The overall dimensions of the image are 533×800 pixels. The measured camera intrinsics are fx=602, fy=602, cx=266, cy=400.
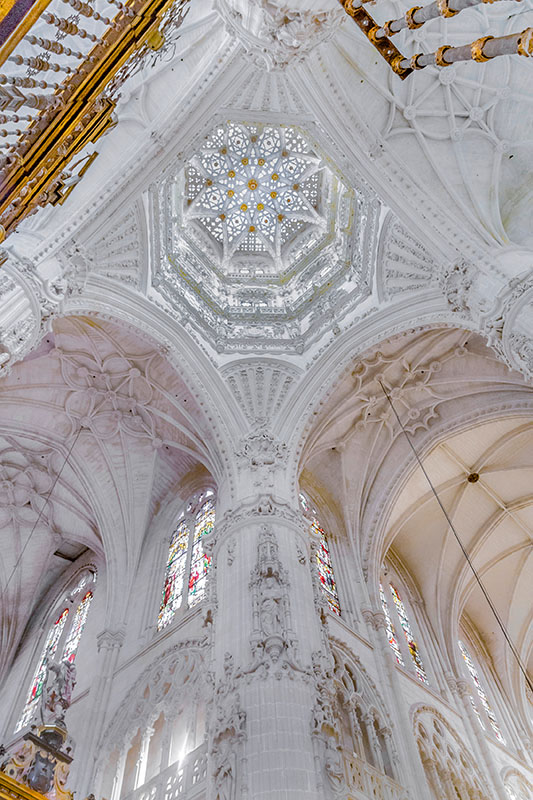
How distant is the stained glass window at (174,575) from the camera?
1395cm

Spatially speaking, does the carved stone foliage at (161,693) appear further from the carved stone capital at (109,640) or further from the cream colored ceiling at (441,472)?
the cream colored ceiling at (441,472)

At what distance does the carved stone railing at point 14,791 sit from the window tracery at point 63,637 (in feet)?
28.6

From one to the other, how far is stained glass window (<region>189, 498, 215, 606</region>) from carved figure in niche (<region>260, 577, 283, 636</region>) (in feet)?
10.6

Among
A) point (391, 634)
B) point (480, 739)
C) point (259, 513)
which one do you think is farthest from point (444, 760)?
point (259, 513)

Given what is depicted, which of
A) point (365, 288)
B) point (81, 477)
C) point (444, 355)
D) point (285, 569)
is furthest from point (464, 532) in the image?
point (81, 477)

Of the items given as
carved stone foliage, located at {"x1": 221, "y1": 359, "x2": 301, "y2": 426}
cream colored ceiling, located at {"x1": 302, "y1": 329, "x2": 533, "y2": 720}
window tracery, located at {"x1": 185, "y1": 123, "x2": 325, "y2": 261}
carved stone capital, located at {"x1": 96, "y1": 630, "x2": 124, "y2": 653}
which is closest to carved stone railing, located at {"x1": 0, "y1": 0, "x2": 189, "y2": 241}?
carved stone foliage, located at {"x1": 221, "y1": 359, "x2": 301, "y2": 426}

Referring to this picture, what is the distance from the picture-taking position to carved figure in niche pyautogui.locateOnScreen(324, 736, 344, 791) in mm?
7879

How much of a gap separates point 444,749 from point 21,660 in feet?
38.4

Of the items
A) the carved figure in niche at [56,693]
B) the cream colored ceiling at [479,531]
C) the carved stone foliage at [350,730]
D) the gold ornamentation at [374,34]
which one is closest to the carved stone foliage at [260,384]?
the cream colored ceiling at [479,531]

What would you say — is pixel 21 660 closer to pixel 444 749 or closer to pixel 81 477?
pixel 81 477

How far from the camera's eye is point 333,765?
26.2ft

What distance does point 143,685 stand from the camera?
1222 cm

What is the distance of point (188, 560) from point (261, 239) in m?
10.2

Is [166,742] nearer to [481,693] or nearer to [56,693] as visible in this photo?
[56,693]
